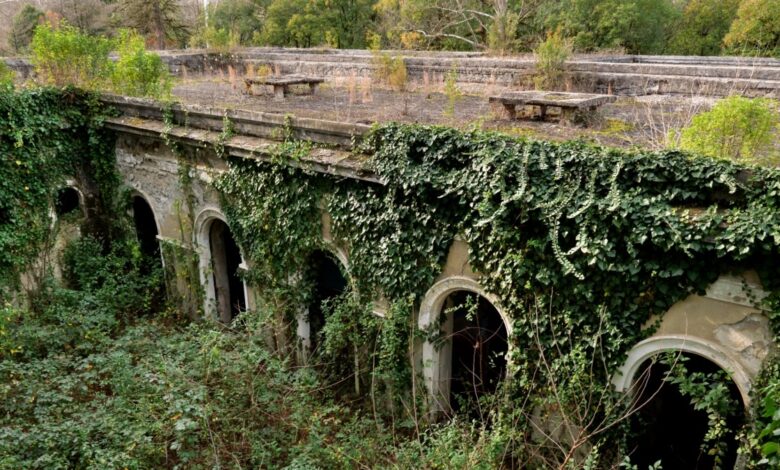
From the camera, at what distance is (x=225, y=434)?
678 cm

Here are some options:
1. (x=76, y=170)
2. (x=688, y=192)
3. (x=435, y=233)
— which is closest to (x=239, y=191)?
(x=435, y=233)

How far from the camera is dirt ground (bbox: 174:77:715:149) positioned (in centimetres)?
784

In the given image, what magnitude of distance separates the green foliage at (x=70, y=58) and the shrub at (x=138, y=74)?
0.29 meters

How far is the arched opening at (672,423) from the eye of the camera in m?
5.93

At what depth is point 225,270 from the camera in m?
10.7

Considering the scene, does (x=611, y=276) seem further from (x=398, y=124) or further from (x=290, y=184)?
(x=290, y=184)

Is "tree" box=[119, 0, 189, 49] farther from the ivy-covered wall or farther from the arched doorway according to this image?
the arched doorway

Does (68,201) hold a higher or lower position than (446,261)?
lower

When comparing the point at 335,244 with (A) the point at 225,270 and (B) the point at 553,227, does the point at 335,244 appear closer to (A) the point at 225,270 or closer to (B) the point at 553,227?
(B) the point at 553,227

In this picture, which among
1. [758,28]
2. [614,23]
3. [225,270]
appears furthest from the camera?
[614,23]

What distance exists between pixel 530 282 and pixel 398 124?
2.56m

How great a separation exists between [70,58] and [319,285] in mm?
7090

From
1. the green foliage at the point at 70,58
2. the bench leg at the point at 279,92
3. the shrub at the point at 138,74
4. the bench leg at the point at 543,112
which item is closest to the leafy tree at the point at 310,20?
the bench leg at the point at 279,92

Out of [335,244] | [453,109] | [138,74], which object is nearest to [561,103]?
[453,109]
